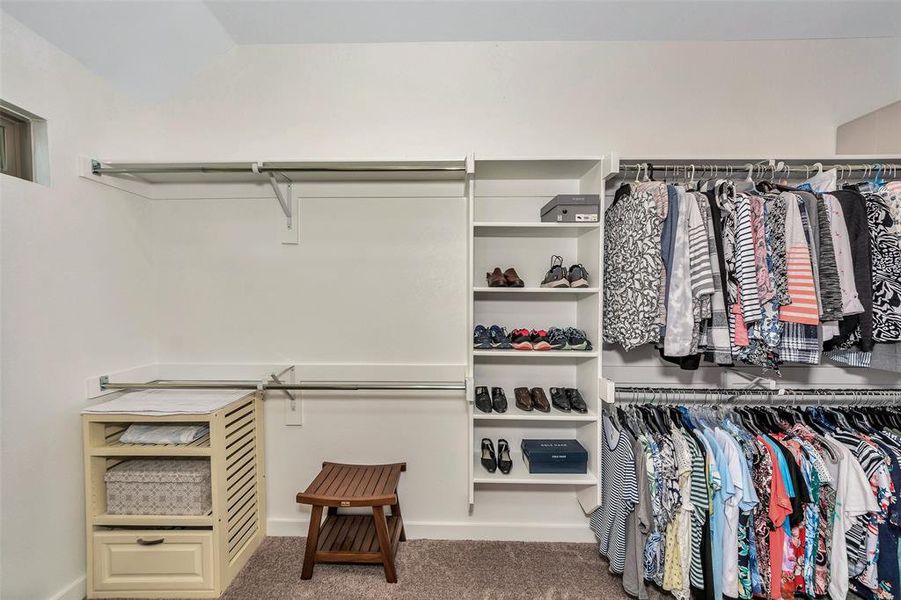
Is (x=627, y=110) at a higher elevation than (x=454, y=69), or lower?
lower

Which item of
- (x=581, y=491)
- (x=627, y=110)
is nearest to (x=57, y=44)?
(x=627, y=110)

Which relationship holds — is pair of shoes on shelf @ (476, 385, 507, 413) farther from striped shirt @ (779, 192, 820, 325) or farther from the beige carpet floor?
striped shirt @ (779, 192, 820, 325)

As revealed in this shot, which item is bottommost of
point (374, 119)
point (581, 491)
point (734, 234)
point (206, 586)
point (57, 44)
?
point (206, 586)

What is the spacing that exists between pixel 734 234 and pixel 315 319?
2066mm

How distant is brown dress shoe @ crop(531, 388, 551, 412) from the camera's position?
6.23 ft

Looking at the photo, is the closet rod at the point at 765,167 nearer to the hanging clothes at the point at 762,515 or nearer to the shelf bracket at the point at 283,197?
the hanging clothes at the point at 762,515

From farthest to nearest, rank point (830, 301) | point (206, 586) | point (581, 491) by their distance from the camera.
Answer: point (581, 491) < point (206, 586) < point (830, 301)

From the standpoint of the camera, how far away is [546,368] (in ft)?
6.89

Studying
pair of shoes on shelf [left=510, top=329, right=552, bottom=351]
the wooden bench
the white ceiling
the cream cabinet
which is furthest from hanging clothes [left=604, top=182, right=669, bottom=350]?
the cream cabinet

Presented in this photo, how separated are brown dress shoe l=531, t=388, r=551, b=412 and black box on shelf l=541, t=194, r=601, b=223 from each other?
2.89 feet

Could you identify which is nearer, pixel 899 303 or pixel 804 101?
pixel 899 303

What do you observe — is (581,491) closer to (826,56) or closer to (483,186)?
(483,186)

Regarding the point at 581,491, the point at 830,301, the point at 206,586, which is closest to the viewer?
the point at 830,301

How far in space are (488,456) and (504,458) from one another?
8cm
